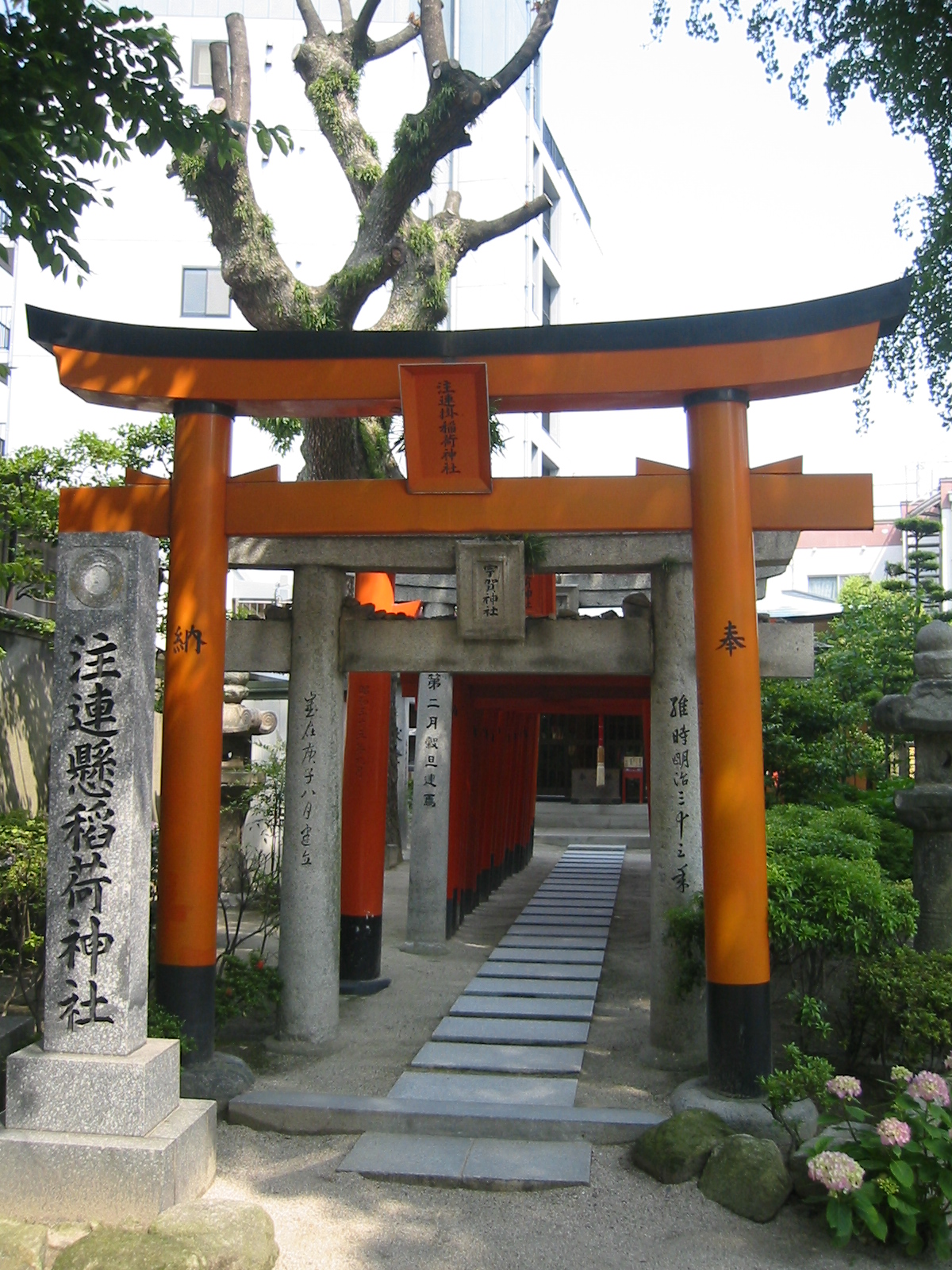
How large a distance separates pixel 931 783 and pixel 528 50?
8253 millimetres

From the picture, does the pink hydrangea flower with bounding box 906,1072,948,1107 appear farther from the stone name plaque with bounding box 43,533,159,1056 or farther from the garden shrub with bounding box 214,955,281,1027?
the garden shrub with bounding box 214,955,281,1027

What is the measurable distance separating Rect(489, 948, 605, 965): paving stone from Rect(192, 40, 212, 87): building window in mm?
22287

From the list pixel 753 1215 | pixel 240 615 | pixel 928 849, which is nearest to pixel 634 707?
pixel 240 615

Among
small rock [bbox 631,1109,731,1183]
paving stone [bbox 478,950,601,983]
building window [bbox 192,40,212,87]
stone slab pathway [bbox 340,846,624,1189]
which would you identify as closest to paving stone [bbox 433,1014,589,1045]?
stone slab pathway [bbox 340,846,624,1189]

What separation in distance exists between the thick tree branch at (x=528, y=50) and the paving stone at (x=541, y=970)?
8.36 meters

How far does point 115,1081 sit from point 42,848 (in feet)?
9.74

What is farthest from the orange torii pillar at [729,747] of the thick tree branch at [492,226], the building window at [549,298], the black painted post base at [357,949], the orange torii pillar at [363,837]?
the building window at [549,298]

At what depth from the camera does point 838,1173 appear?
4547 mm

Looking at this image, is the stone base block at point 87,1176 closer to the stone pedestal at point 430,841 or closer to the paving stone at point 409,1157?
the paving stone at point 409,1157

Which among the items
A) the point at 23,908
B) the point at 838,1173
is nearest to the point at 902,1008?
the point at 838,1173

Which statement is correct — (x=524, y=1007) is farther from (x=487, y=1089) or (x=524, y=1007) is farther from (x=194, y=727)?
(x=194, y=727)

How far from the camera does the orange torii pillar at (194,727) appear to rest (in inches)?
261

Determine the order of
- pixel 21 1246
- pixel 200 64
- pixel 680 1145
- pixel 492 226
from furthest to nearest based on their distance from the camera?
pixel 200 64 < pixel 492 226 < pixel 680 1145 < pixel 21 1246

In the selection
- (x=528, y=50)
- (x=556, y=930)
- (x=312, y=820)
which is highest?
(x=528, y=50)
